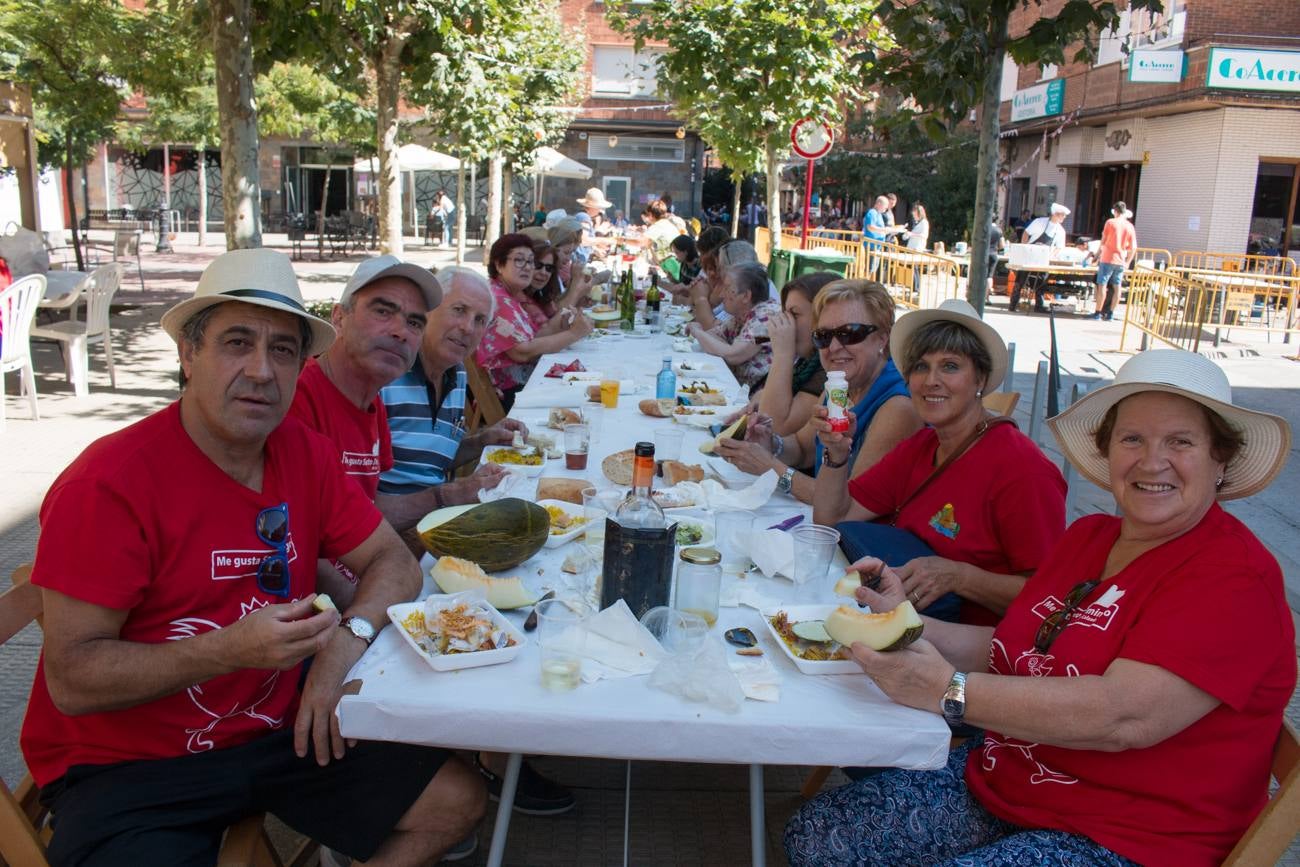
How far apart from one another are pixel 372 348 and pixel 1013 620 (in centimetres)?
214

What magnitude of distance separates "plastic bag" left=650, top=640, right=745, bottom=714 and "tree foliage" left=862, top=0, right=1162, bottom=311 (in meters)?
3.59

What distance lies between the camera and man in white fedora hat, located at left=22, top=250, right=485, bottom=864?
1.96 metres

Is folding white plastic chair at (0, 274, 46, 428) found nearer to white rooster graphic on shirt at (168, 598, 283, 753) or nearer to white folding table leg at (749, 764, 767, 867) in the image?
white rooster graphic on shirt at (168, 598, 283, 753)

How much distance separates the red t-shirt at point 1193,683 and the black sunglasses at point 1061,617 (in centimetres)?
4

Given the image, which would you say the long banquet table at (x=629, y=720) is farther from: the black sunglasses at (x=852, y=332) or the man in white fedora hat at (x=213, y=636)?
the black sunglasses at (x=852, y=332)

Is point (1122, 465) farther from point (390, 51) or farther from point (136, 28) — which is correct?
point (136, 28)

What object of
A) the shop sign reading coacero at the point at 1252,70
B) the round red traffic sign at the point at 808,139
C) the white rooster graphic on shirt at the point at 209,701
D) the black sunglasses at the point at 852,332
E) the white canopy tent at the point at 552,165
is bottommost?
the white rooster graphic on shirt at the point at 209,701

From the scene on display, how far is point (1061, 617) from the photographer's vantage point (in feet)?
7.18

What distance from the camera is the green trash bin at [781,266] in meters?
13.7

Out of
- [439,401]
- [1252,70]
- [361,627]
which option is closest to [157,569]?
[361,627]

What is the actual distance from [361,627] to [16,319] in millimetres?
6718

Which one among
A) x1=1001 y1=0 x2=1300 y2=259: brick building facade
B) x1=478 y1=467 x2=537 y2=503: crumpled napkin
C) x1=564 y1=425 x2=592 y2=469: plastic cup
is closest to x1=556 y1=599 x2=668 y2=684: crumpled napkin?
x1=478 y1=467 x2=537 y2=503: crumpled napkin

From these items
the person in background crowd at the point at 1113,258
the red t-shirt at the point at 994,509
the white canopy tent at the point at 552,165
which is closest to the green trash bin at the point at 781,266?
the person in background crowd at the point at 1113,258

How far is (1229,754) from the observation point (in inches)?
76.1
